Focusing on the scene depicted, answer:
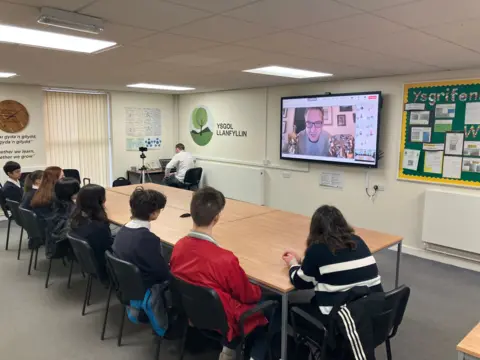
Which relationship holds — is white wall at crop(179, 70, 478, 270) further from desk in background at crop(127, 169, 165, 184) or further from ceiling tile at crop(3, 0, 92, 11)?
ceiling tile at crop(3, 0, 92, 11)

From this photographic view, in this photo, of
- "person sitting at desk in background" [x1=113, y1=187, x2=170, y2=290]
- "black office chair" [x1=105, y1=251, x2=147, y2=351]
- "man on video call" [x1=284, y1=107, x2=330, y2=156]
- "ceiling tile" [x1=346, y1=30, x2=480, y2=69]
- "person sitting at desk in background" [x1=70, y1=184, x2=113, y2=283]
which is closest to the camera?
"black office chair" [x1=105, y1=251, x2=147, y2=351]


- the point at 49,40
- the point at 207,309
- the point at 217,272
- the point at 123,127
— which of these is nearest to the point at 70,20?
the point at 49,40

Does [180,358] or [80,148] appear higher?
[80,148]

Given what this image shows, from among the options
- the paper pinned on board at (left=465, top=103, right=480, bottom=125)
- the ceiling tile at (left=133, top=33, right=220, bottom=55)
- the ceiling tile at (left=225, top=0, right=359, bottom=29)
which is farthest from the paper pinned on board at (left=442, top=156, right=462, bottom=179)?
the ceiling tile at (left=133, top=33, right=220, bottom=55)

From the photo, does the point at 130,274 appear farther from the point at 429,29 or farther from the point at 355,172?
the point at 355,172

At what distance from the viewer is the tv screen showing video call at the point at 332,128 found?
476 centimetres

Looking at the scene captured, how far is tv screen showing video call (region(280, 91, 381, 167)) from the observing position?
4758mm

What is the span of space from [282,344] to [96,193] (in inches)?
75.3

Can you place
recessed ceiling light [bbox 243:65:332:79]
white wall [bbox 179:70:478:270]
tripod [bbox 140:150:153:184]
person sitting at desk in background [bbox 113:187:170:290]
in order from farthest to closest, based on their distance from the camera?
tripod [bbox 140:150:153:184] → white wall [bbox 179:70:478:270] → recessed ceiling light [bbox 243:65:332:79] → person sitting at desk in background [bbox 113:187:170:290]

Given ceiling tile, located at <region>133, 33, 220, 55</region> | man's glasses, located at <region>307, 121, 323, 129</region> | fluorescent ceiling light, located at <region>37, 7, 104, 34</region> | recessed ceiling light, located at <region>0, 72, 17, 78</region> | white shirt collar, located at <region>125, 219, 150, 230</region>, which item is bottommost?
white shirt collar, located at <region>125, 219, 150, 230</region>

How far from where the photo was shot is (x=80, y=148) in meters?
6.93

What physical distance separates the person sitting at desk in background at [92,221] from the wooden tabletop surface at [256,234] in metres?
0.38

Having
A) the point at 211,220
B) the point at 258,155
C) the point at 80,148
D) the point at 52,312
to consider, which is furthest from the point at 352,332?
the point at 80,148

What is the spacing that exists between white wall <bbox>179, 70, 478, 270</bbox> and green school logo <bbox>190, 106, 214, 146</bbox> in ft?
2.32
